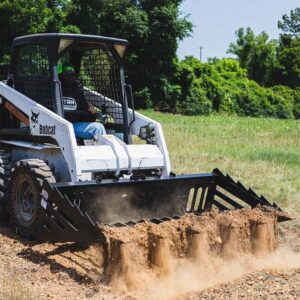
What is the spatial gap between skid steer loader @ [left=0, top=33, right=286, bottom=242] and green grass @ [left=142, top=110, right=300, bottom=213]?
2915 mm

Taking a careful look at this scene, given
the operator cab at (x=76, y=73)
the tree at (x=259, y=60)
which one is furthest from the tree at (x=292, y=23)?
the operator cab at (x=76, y=73)

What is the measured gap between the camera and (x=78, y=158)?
7.31 meters

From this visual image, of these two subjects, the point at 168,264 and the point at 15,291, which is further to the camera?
the point at 168,264

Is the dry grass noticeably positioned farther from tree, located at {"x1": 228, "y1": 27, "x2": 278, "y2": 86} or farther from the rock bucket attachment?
tree, located at {"x1": 228, "y1": 27, "x2": 278, "y2": 86}

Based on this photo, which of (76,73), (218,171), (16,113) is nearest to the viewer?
(218,171)

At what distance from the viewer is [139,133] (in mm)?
8438

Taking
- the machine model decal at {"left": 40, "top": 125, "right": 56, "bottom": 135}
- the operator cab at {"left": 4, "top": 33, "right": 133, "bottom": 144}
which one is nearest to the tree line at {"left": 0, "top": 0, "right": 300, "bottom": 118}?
the operator cab at {"left": 4, "top": 33, "right": 133, "bottom": 144}

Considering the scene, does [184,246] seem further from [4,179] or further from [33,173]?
[4,179]

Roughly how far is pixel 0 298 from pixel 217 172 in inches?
139

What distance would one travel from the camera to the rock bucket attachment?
6555mm

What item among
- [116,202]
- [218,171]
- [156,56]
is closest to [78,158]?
[116,202]

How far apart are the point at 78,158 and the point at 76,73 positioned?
212 centimetres

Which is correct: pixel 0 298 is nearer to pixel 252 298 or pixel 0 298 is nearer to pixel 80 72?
pixel 252 298

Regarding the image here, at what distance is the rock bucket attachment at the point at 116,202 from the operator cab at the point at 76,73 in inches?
42.1
